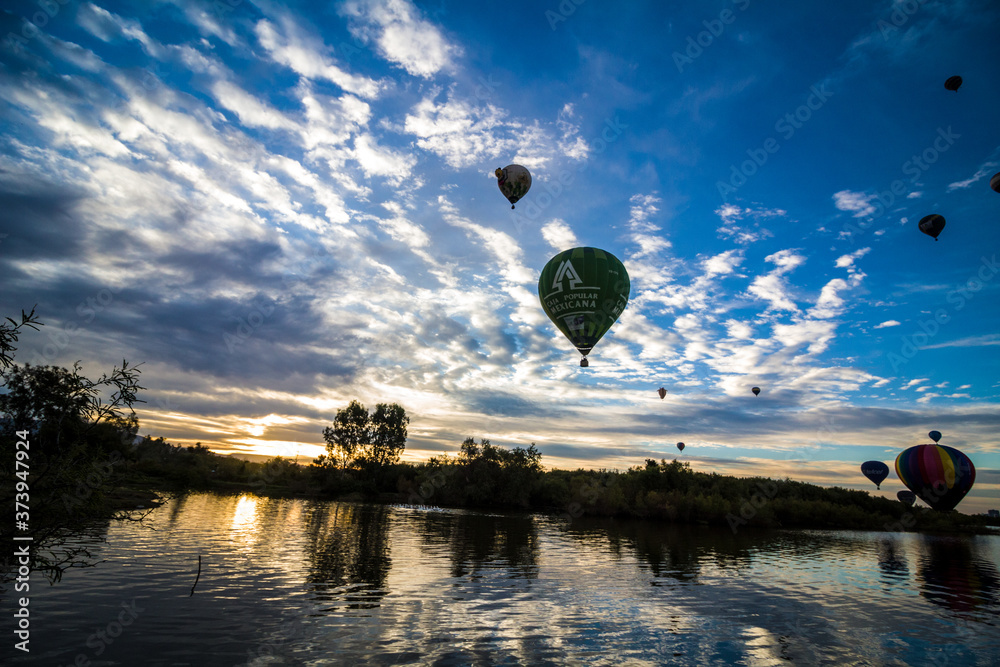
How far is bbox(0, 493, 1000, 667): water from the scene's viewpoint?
41.3 ft

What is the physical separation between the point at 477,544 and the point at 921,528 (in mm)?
86232

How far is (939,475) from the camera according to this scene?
159 ft

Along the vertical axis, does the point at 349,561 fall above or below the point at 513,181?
below

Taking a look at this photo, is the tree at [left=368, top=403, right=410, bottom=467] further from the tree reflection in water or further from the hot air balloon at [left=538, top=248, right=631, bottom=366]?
the hot air balloon at [left=538, top=248, right=631, bottom=366]

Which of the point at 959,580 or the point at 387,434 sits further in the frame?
the point at 387,434

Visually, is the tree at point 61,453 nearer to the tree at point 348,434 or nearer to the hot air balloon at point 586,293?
the hot air balloon at point 586,293

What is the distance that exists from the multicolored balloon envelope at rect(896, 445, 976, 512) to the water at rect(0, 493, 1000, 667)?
20088 mm

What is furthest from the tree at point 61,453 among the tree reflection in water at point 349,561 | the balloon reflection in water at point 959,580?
the balloon reflection in water at point 959,580

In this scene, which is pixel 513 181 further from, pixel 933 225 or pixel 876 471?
pixel 876 471

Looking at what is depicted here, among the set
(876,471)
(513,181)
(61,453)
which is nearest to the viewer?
(61,453)

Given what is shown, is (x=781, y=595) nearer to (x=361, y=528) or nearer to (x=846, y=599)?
(x=846, y=599)

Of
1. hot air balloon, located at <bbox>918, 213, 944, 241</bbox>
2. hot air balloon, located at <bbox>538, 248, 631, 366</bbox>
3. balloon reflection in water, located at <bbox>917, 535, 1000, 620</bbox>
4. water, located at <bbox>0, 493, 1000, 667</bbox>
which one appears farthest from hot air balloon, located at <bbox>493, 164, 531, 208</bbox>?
balloon reflection in water, located at <bbox>917, 535, 1000, 620</bbox>

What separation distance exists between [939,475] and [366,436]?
89508mm

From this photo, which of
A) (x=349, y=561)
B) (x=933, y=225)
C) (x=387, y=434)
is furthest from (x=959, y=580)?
(x=387, y=434)
